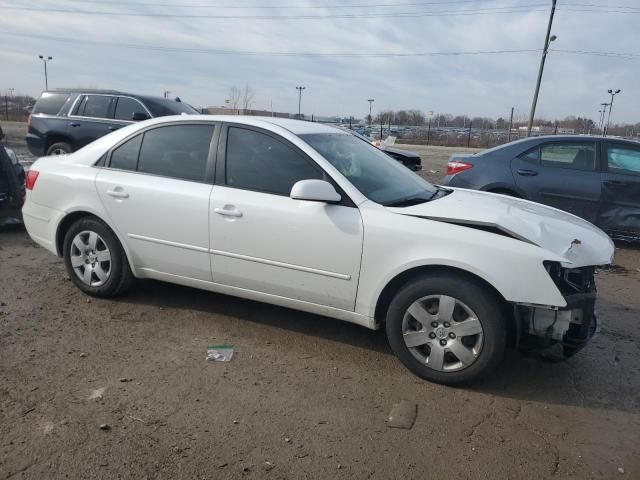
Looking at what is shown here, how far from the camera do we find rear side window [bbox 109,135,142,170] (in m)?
4.39

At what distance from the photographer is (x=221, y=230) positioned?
390 centimetres

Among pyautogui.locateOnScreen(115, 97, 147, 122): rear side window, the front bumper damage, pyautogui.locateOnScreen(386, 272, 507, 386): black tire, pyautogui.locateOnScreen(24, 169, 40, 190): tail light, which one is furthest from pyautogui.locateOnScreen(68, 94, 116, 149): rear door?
the front bumper damage

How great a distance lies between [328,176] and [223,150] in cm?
92

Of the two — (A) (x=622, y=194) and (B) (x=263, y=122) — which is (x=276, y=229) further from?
(A) (x=622, y=194)

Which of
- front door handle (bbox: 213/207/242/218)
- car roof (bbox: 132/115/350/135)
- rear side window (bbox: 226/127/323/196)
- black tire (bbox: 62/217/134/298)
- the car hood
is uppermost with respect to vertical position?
car roof (bbox: 132/115/350/135)

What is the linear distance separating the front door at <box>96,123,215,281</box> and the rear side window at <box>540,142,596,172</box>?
196 inches

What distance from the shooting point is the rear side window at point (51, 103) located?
11.2m

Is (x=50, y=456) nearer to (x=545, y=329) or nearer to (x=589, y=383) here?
(x=545, y=329)

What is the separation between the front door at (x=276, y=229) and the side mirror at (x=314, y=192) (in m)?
0.11

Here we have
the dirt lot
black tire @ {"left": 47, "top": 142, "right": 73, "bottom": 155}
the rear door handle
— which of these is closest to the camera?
the dirt lot

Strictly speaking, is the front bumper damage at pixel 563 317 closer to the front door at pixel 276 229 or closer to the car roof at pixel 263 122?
the front door at pixel 276 229

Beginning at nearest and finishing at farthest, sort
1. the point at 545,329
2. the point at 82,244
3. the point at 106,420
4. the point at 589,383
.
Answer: the point at 106,420
the point at 545,329
the point at 589,383
the point at 82,244

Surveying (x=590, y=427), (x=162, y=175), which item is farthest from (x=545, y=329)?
(x=162, y=175)

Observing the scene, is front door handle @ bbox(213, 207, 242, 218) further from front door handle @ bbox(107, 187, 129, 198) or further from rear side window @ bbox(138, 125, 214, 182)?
front door handle @ bbox(107, 187, 129, 198)
